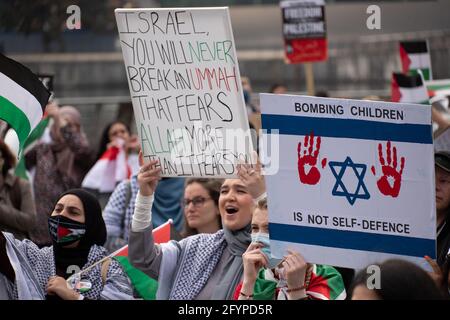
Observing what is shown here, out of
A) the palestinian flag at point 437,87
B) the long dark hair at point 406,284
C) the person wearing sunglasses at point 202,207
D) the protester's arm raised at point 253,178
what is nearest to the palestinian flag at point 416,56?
the palestinian flag at point 437,87

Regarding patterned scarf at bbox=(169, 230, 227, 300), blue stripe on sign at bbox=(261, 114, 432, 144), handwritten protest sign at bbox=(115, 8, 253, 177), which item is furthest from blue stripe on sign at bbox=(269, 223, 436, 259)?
patterned scarf at bbox=(169, 230, 227, 300)

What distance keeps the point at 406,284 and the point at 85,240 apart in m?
2.54

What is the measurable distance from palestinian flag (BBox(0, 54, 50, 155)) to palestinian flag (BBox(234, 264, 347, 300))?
1549 millimetres

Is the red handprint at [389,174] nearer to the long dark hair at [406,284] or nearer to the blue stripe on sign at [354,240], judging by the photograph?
the blue stripe on sign at [354,240]

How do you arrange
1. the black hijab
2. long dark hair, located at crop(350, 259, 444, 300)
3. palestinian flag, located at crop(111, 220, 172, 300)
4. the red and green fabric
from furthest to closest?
the red and green fabric → palestinian flag, located at crop(111, 220, 172, 300) → the black hijab → long dark hair, located at crop(350, 259, 444, 300)

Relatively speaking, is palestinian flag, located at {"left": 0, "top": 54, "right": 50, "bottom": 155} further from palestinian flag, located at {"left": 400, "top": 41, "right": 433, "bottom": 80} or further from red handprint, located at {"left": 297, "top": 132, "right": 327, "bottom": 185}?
palestinian flag, located at {"left": 400, "top": 41, "right": 433, "bottom": 80}

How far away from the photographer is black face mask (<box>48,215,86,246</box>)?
21.5 ft

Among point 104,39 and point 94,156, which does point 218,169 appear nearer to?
point 94,156

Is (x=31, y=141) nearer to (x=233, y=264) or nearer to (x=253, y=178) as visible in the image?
(x=233, y=264)

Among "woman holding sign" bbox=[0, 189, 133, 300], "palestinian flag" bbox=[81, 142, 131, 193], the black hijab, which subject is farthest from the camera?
"palestinian flag" bbox=[81, 142, 131, 193]

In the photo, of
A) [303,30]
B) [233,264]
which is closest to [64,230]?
[233,264]

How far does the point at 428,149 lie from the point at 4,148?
393 cm

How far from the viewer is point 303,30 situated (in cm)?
1273

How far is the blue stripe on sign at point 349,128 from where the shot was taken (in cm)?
538
